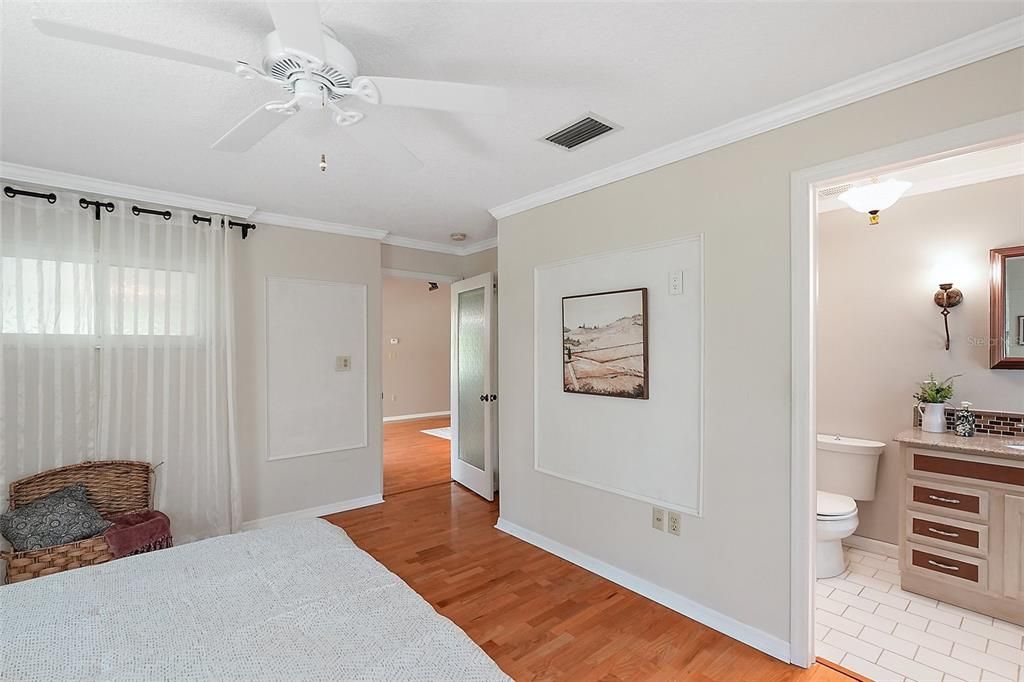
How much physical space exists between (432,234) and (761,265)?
3138 mm

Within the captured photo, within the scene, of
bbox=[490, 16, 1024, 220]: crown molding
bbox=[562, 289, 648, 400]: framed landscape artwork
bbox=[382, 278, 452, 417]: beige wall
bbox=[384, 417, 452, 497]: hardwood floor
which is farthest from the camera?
bbox=[382, 278, 452, 417]: beige wall

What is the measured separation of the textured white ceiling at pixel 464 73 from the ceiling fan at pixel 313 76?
19 centimetres

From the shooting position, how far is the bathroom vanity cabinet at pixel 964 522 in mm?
2428

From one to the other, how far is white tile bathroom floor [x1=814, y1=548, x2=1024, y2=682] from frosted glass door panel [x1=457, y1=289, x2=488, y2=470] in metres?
2.95

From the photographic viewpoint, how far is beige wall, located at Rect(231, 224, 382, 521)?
3818 millimetres

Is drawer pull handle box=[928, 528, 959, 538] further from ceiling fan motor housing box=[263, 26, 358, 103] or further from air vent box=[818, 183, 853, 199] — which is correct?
ceiling fan motor housing box=[263, 26, 358, 103]

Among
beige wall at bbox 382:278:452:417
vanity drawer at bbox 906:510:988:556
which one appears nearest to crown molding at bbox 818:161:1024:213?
vanity drawer at bbox 906:510:988:556

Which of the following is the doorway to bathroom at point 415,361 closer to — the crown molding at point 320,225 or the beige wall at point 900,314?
the crown molding at point 320,225

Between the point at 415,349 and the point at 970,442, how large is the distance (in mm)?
8078

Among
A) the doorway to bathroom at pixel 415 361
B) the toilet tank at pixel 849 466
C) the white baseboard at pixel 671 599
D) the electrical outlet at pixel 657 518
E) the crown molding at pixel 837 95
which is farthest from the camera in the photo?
the doorway to bathroom at pixel 415 361

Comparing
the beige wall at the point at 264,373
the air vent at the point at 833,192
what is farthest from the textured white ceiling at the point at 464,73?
the air vent at the point at 833,192

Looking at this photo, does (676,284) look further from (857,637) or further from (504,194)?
(857,637)

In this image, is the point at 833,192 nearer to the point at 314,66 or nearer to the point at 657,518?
the point at 657,518

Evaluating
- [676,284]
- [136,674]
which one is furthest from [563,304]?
[136,674]
